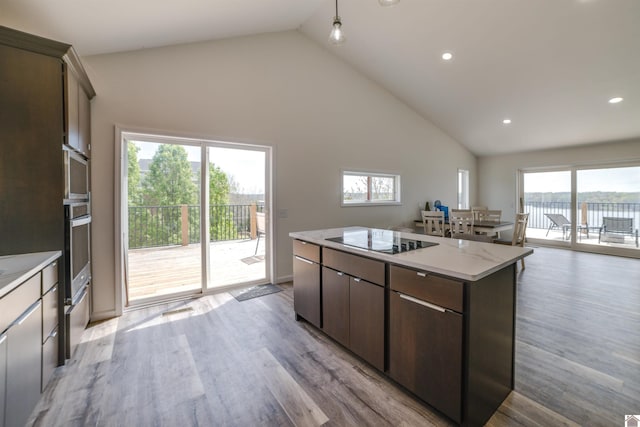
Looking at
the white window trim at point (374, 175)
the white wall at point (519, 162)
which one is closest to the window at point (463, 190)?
the white wall at point (519, 162)

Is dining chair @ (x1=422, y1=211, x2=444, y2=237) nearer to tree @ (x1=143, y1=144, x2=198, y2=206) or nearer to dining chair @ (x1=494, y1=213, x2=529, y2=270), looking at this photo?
dining chair @ (x1=494, y1=213, x2=529, y2=270)

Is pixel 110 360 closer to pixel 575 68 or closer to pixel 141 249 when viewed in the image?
pixel 141 249

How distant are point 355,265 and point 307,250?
0.70 meters

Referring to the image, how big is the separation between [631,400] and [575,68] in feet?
13.4

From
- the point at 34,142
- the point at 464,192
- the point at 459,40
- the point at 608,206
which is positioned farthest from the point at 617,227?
the point at 34,142

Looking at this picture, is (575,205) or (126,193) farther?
(575,205)

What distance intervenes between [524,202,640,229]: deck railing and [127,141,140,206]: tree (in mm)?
7691

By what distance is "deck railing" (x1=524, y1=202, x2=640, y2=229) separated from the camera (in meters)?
5.62

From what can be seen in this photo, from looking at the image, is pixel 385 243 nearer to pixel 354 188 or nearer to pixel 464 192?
pixel 354 188

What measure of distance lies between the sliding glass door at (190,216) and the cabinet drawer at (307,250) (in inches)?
54.2

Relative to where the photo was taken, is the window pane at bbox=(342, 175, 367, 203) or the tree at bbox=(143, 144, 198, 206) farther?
the window pane at bbox=(342, 175, 367, 203)

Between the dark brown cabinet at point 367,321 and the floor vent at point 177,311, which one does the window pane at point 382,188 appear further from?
the floor vent at point 177,311

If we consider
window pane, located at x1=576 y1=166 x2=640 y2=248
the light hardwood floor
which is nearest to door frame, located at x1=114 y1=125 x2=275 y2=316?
the light hardwood floor

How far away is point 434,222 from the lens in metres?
4.64
